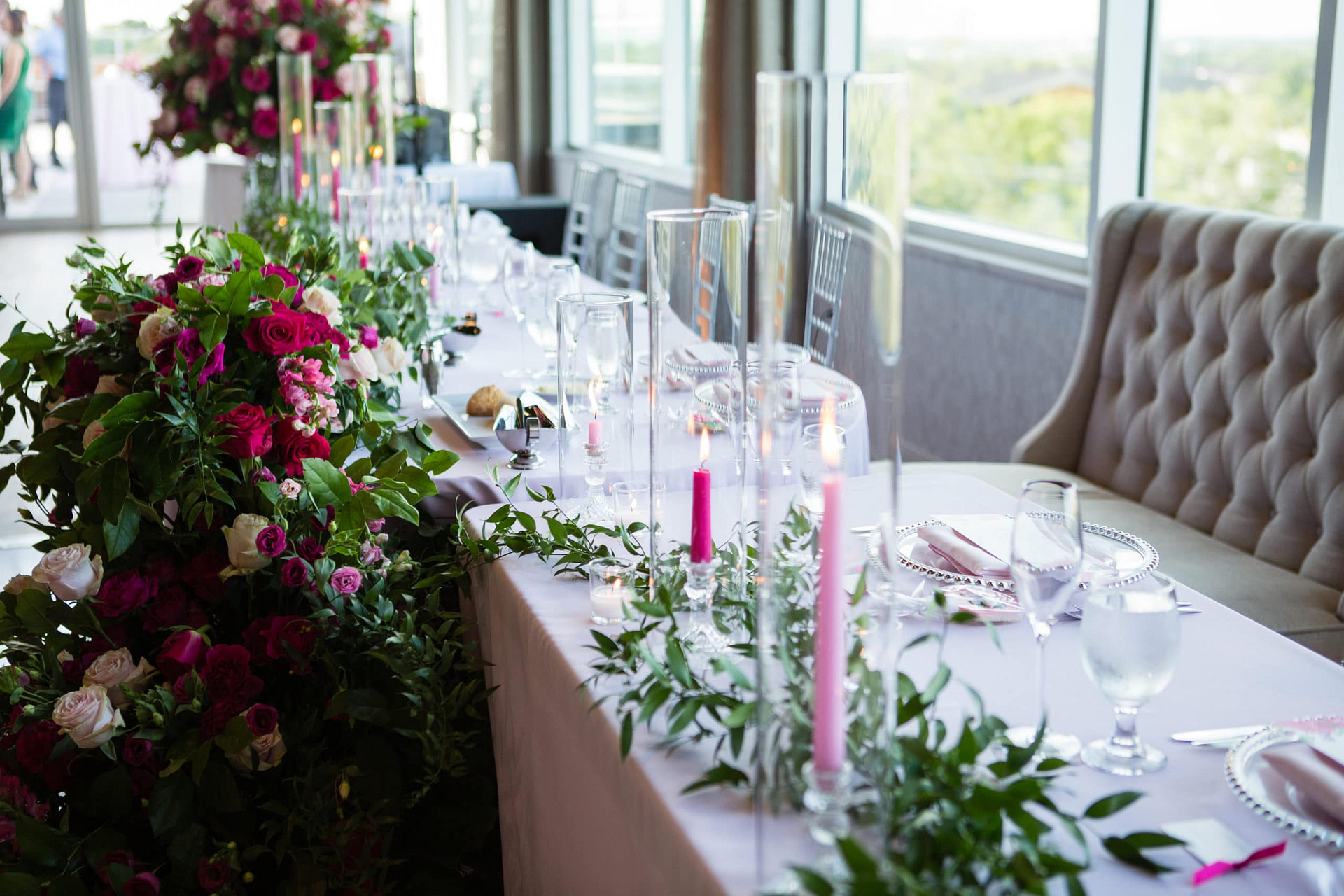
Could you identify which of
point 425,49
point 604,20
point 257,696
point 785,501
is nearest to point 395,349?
point 257,696

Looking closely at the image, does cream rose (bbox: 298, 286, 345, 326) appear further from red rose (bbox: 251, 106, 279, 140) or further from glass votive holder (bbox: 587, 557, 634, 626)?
red rose (bbox: 251, 106, 279, 140)

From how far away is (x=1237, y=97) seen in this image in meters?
3.62

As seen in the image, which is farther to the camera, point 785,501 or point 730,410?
point 730,410

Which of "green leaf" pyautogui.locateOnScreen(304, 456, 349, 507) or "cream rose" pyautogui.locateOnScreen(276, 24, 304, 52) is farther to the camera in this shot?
"cream rose" pyautogui.locateOnScreen(276, 24, 304, 52)

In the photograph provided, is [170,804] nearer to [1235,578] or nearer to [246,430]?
[246,430]

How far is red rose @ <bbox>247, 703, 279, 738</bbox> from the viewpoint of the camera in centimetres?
143

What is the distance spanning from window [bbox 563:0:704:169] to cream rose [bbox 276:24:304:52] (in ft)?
8.44

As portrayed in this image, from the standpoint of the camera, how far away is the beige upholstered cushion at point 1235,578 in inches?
77.9

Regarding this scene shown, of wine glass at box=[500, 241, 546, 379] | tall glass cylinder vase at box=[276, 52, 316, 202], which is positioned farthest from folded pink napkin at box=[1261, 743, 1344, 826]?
tall glass cylinder vase at box=[276, 52, 316, 202]

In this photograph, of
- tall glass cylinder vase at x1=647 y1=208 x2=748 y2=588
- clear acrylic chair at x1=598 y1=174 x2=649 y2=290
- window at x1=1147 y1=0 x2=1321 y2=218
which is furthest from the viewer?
clear acrylic chair at x1=598 y1=174 x2=649 y2=290

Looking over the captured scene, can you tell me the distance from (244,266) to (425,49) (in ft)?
31.3

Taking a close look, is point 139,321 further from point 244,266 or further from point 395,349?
point 395,349

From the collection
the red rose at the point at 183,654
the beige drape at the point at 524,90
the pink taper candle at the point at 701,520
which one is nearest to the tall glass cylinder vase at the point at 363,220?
the red rose at the point at 183,654

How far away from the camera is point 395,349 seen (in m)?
1.85
